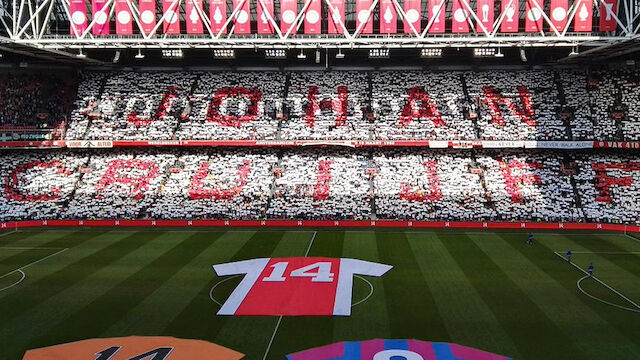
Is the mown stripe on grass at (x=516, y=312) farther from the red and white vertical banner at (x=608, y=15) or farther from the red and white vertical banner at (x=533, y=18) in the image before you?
the red and white vertical banner at (x=608, y=15)

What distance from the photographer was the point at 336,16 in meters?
37.8

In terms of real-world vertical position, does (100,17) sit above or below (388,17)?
above

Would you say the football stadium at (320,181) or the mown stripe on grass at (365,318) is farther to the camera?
the football stadium at (320,181)

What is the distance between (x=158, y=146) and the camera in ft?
167

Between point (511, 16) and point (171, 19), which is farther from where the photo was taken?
point (171, 19)

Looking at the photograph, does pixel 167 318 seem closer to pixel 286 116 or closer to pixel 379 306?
pixel 379 306

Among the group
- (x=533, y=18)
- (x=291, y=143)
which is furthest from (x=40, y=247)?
(x=533, y=18)

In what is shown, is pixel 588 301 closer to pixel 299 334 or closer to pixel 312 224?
pixel 299 334

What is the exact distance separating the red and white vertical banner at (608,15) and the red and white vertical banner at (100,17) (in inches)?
1549

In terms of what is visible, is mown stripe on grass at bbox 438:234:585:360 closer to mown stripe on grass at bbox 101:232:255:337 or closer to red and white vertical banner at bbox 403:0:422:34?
mown stripe on grass at bbox 101:232:255:337

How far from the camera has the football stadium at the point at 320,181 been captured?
806 inches

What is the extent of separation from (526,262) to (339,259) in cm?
1154

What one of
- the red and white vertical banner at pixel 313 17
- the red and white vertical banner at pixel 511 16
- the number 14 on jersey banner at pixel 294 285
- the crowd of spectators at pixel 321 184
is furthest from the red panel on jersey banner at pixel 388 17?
the number 14 on jersey banner at pixel 294 285

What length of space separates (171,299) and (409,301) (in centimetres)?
1159
